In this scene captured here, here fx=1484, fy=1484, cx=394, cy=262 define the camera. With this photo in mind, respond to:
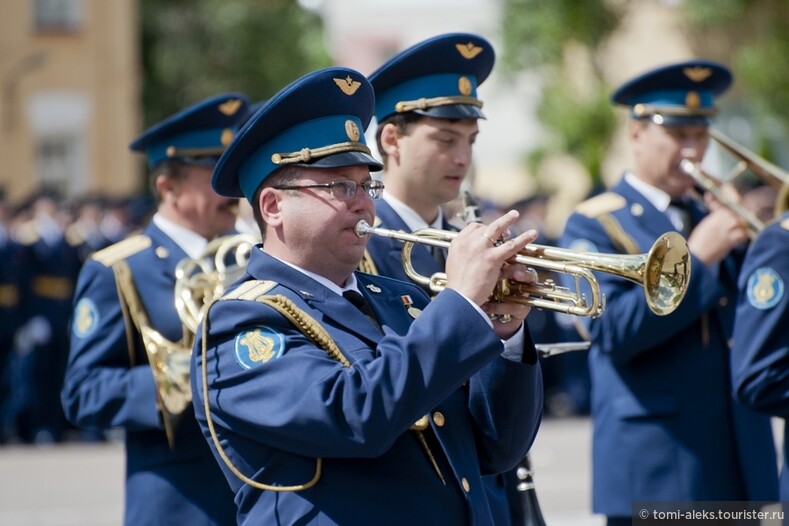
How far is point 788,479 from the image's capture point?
5227 mm

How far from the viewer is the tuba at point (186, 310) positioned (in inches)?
214

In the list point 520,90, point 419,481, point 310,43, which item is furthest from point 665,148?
point 310,43

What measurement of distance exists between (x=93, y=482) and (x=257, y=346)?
8.86 m

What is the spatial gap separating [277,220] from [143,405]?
1742 mm

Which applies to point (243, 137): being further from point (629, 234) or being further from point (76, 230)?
point (76, 230)

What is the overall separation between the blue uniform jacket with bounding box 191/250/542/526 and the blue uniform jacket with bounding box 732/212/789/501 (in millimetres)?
1437

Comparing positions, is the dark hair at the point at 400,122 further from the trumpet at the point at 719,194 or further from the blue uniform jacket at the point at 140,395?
the trumpet at the point at 719,194

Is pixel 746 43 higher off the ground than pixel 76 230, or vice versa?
pixel 746 43

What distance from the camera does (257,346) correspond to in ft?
12.6

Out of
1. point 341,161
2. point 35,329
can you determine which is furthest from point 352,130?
point 35,329

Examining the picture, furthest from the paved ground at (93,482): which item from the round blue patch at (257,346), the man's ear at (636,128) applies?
the round blue patch at (257,346)

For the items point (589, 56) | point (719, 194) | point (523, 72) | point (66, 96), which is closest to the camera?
point (719, 194)

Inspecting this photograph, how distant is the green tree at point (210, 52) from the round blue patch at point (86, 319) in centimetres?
3258

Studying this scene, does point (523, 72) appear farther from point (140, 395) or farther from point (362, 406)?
point (362, 406)
